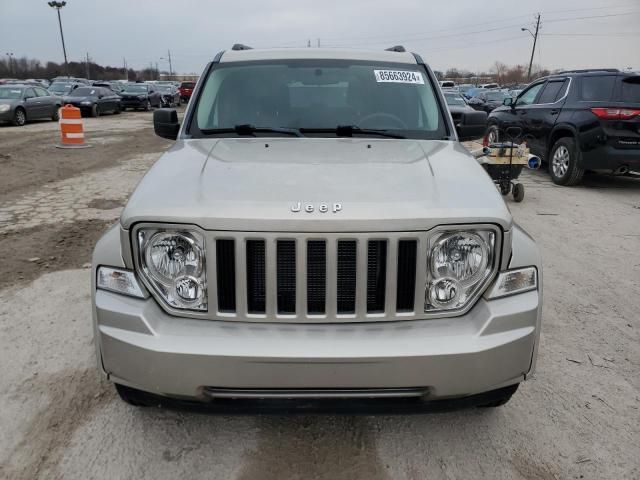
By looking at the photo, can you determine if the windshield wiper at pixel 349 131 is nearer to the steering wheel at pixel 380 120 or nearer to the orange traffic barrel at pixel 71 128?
the steering wheel at pixel 380 120

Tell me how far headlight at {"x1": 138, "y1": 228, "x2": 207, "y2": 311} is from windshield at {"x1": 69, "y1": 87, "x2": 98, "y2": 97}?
2579 cm

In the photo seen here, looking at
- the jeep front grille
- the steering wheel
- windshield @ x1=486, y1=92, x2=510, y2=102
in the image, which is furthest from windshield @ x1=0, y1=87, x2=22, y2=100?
the jeep front grille

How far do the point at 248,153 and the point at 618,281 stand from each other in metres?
3.79

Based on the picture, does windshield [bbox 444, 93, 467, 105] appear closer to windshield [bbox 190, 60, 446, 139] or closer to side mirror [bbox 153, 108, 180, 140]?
windshield [bbox 190, 60, 446, 139]

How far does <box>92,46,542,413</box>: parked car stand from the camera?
2105 millimetres

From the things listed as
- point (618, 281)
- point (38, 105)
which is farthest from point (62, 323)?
point (38, 105)

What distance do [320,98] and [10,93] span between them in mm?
19712

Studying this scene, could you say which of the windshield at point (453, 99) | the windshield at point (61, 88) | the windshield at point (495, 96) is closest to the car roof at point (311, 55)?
the windshield at point (453, 99)

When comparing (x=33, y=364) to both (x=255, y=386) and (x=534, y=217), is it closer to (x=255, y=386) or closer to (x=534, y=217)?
(x=255, y=386)

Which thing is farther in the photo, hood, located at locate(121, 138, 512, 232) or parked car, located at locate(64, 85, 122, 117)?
parked car, located at locate(64, 85, 122, 117)

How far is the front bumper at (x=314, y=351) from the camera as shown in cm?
208

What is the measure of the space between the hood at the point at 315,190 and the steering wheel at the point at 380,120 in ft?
1.64

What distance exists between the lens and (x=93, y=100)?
2477 cm

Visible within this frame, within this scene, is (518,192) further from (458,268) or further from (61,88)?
(61,88)
